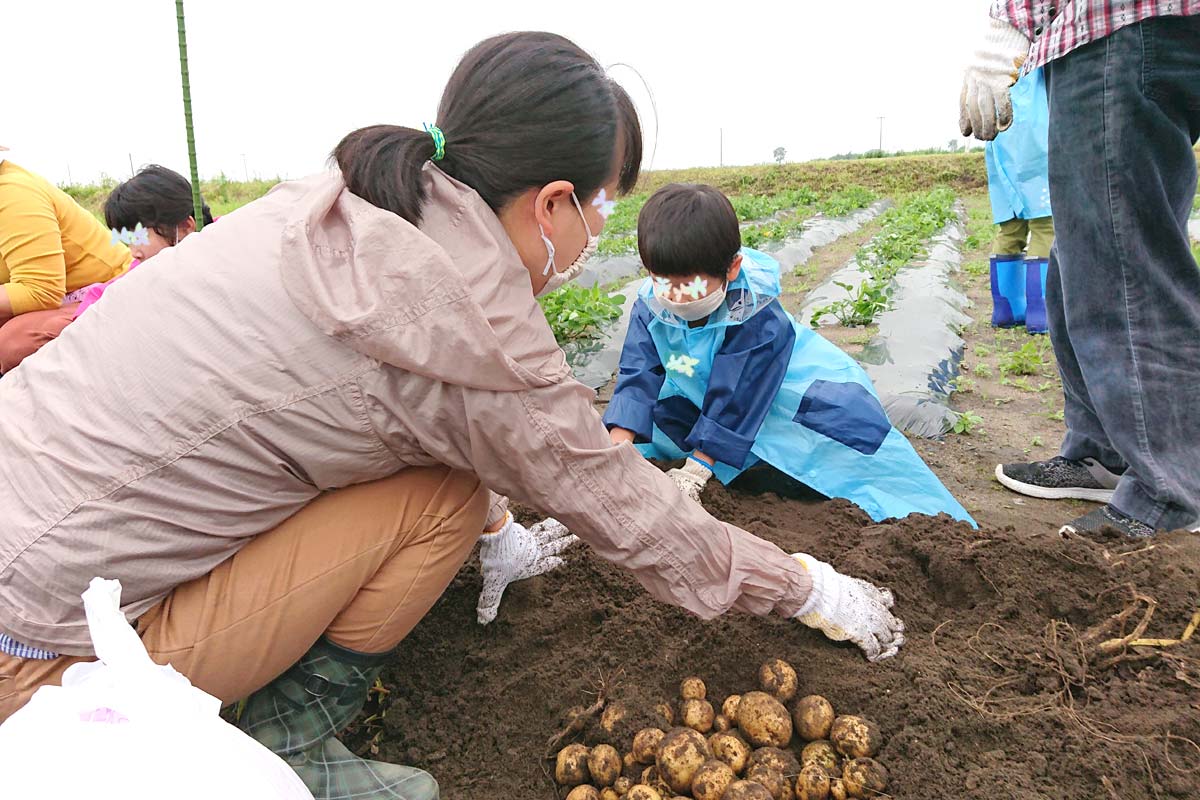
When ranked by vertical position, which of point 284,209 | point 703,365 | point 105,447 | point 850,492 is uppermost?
point 284,209

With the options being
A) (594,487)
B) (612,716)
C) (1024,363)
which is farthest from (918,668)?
(1024,363)

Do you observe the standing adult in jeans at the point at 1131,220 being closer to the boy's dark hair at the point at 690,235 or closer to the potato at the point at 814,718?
the boy's dark hair at the point at 690,235

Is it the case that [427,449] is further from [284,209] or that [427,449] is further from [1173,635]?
[1173,635]

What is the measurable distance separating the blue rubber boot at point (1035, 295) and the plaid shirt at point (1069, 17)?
9.28 ft

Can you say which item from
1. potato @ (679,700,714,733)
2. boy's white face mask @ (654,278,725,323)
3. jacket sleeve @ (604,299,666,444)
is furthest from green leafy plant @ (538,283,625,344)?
potato @ (679,700,714,733)

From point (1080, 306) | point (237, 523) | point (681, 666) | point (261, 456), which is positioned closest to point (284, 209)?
point (261, 456)

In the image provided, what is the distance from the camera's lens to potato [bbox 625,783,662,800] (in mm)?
1526

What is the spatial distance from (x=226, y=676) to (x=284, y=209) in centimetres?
83

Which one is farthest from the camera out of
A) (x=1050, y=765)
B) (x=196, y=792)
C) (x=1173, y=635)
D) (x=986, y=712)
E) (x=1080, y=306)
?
(x=1080, y=306)

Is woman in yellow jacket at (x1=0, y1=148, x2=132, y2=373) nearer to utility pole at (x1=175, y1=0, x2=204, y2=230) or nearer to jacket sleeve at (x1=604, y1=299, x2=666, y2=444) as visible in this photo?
utility pole at (x1=175, y1=0, x2=204, y2=230)

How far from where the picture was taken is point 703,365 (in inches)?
110

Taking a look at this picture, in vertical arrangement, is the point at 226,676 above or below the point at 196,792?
below

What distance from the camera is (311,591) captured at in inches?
58.3

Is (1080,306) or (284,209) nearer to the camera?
(284,209)
